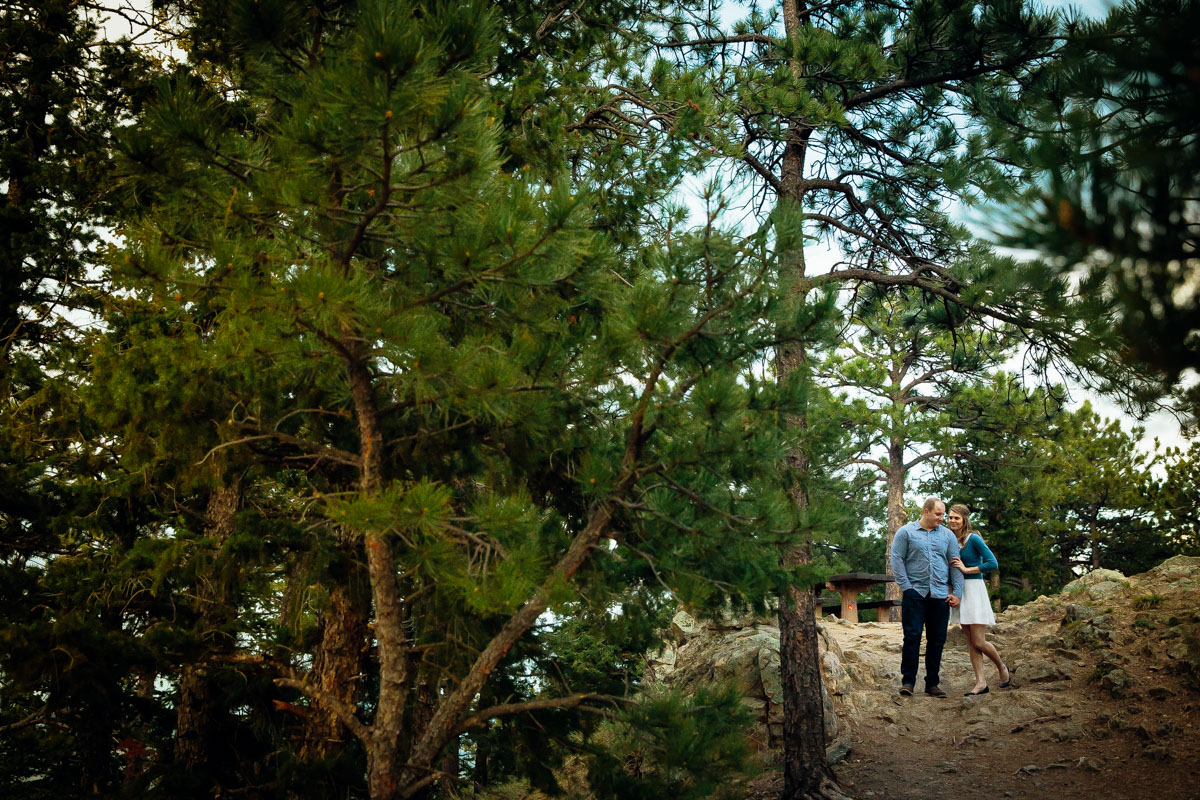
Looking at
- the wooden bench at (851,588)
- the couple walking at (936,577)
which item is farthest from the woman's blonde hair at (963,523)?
the wooden bench at (851,588)

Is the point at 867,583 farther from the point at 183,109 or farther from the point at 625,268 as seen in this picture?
the point at 183,109

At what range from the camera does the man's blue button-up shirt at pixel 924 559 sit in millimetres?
6488

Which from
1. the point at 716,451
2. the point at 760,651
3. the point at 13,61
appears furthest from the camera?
the point at 760,651

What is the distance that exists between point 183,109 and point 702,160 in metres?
3.52

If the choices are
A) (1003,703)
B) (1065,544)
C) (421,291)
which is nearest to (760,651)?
(1003,703)

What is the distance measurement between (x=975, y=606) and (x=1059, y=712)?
1.42 metres

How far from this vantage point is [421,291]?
4.41m

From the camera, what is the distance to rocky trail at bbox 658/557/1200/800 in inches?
232

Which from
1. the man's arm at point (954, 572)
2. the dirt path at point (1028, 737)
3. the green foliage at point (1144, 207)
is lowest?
the dirt path at point (1028, 737)

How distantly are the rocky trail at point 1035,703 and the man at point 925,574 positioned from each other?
3.03 ft

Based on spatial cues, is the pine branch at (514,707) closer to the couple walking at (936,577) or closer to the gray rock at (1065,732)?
the couple walking at (936,577)

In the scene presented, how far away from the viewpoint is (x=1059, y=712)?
6.80 meters

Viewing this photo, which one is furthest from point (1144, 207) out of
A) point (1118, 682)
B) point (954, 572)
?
point (1118, 682)

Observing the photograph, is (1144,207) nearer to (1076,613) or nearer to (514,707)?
(514,707)
